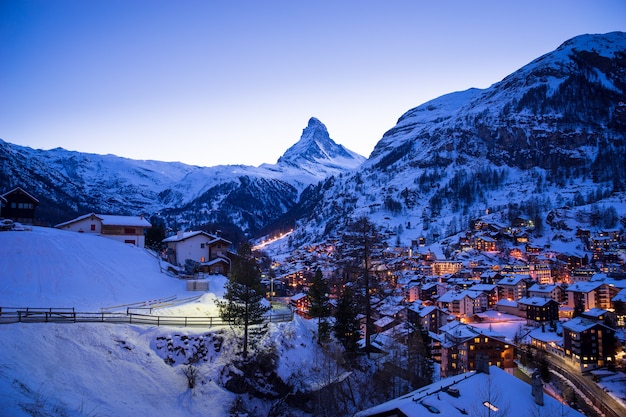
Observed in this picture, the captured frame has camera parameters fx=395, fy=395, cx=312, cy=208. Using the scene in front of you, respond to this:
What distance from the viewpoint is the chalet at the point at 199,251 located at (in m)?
54.9

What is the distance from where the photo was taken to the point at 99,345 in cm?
2309

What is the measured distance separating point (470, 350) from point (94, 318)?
180 feet

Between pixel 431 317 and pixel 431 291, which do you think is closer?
pixel 431 317

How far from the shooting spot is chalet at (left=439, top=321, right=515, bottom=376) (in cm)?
6147

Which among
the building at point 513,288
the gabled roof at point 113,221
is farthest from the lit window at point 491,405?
the building at point 513,288

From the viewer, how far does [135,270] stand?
4172cm

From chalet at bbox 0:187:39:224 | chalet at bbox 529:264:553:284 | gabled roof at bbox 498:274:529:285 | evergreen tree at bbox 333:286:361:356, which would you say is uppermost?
chalet at bbox 0:187:39:224

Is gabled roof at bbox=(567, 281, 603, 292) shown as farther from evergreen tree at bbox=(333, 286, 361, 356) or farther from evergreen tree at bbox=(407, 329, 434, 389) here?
evergreen tree at bbox=(333, 286, 361, 356)

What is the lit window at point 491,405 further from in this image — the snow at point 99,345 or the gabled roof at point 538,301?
the gabled roof at point 538,301

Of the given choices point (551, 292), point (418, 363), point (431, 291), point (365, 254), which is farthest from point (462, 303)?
point (365, 254)

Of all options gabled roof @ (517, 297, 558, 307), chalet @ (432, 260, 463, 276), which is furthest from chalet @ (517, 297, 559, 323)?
chalet @ (432, 260, 463, 276)

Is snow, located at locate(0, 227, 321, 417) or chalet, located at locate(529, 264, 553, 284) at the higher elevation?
snow, located at locate(0, 227, 321, 417)

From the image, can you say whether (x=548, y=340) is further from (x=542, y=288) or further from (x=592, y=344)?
(x=542, y=288)

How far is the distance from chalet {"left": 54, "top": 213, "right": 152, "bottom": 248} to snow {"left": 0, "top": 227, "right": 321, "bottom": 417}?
42.8ft
